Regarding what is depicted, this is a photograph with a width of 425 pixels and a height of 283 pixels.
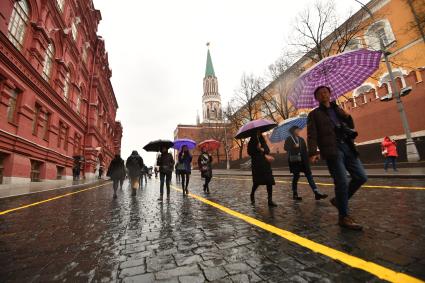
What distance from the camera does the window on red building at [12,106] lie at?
1341cm

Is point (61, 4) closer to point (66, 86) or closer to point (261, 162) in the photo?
point (66, 86)

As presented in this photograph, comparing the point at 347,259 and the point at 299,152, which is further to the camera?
the point at 299,152

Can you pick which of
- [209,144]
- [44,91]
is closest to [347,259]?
[209,144]

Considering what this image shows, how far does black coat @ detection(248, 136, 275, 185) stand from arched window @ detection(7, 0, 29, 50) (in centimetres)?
1549

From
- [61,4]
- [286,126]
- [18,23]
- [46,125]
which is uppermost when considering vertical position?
[61,4]

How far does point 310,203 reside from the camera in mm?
5336

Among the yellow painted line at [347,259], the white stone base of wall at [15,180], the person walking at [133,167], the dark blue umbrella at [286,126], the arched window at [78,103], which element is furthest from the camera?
the arched window at [78,103]

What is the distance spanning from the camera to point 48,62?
1844 cm

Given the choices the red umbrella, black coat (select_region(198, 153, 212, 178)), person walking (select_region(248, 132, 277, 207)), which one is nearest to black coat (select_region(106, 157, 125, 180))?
black coat (select_region(198, 153, 212, 178))

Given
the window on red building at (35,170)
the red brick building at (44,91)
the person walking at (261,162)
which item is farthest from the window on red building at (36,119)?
the person walking at (261,162)

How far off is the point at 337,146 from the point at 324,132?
12.1 inches

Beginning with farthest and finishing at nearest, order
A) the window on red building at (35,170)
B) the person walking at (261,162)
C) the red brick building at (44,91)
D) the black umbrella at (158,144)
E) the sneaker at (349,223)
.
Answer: the window on red building at (35,170)
the red brick building at (44,91)
the black umbrella at (158,144)
the person walking at (261,162)
the sneaker at (349,223)

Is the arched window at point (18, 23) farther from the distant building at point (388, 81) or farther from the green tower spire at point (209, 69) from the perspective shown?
the green tower spire at point (209, 69)

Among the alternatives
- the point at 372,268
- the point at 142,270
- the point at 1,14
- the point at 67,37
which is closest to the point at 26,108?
the point at 1,14
